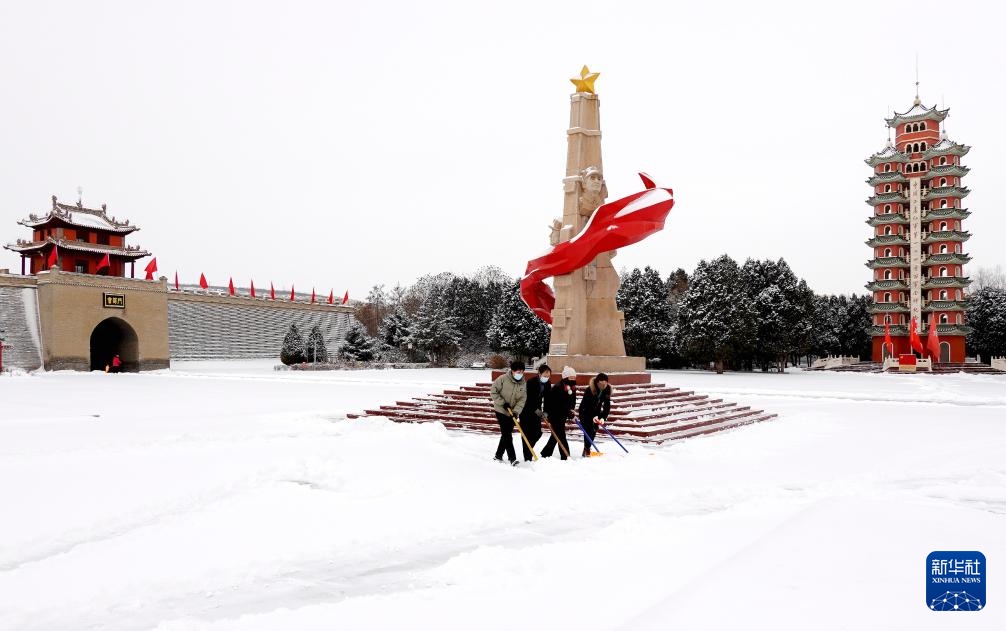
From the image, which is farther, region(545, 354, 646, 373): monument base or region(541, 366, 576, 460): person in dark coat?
region(545, 354, 646, 373): monument base

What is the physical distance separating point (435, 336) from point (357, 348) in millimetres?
5246

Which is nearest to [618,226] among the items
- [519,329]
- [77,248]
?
[519,329]

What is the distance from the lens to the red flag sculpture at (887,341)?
43.5 metres

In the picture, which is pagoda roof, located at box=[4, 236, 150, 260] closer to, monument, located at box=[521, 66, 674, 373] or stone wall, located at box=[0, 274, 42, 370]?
stone wall, located at box=[0, 274, 42, 370]

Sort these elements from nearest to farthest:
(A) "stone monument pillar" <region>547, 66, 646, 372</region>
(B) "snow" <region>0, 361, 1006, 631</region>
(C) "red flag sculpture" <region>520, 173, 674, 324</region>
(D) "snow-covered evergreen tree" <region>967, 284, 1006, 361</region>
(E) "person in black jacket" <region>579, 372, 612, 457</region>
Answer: (B) "snow" <region>0, 361, 1006, 631</region> → (E) "person in black jacket" <region>579, 372, 612, 457</region> → (C) "red flag sculpture" <region>520, 173, 674, 324</region> → (A) "stone monument pillar" <region>547, 66, 646, 372</region> → (D) "snow-covered evergreen tree" <region>967, 284, 1006, 361</region>

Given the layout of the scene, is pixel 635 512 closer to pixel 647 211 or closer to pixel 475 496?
pixel 475 496

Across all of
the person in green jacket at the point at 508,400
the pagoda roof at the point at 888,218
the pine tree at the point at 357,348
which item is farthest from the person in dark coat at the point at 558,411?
the pagoda roof at the point at 888,218

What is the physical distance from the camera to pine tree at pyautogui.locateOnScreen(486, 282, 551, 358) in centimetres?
4181

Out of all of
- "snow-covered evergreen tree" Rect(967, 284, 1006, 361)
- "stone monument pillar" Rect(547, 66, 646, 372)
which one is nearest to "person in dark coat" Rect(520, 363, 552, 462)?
"stone monument pillar" Rect(547, 66, 646, 372)

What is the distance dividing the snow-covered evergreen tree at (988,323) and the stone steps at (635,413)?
134 ft

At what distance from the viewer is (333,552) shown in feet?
16.6

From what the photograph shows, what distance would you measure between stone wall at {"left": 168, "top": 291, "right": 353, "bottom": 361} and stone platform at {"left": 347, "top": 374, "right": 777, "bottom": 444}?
121 ft

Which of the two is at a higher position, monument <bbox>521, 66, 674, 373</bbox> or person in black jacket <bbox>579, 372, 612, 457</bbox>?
monument <bbox>521, 66, 674, 373</bbox>

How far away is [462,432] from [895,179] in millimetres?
44719
